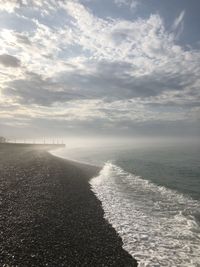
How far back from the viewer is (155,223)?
19.5m

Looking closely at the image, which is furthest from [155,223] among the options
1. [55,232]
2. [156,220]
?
[55,232]

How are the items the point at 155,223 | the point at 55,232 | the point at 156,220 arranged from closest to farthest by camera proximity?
1. the point at 55,232
2. the point at 155,223
3. the point at 156,220

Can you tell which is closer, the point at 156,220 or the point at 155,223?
the point at 155,223

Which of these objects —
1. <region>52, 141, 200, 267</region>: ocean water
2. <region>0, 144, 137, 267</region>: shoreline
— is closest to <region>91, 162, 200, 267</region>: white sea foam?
<region>52, 141, 200, 267</region>: ocean water

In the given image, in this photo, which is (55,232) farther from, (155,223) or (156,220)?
(156,220)

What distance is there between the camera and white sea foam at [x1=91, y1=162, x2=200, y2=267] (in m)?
14.0

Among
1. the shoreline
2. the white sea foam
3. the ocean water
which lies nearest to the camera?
the shoreline

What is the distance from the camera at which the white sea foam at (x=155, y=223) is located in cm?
1398

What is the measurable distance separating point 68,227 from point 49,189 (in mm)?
11788

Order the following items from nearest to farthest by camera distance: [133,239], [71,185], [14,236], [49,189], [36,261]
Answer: [36,261] < [14,236] < [133,239] < [49,189] < [71,185]

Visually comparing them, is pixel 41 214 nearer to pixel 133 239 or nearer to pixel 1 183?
pixel 133 239

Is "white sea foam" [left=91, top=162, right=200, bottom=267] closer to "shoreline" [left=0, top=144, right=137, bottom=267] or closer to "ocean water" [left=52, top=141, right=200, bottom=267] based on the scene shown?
"ocean water" [left=52, top=141, right=200, bottom=267]

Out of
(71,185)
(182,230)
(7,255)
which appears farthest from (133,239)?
(71,185)

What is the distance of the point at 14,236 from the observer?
14.0m
